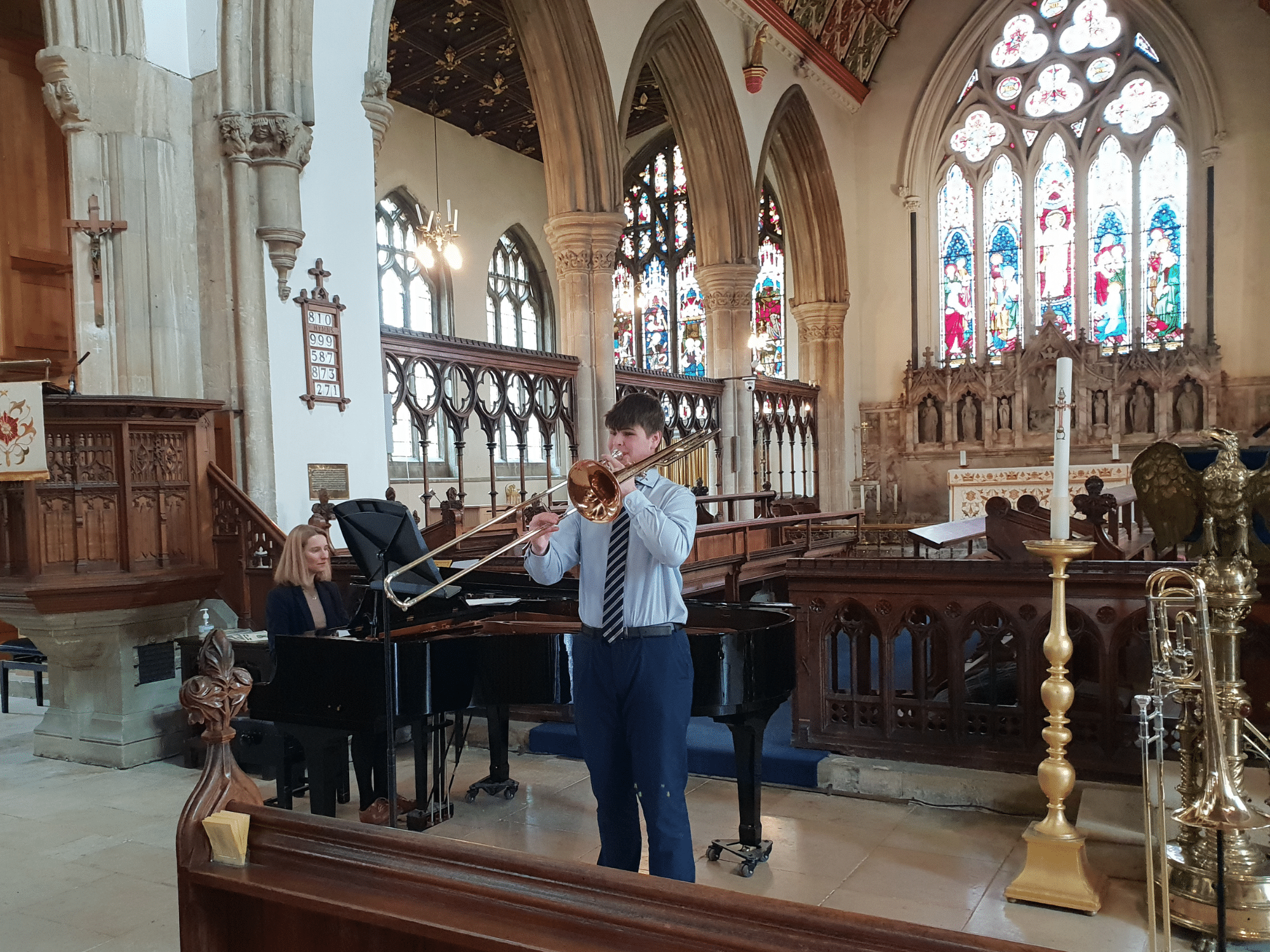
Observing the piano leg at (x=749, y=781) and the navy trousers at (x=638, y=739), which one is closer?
the navy trousers at (x=638, y=739)

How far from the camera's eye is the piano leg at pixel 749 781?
11.1 feet

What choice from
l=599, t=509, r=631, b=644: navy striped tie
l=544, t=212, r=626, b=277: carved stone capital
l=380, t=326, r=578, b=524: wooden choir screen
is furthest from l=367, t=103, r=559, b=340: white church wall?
l=599, t=509, r=631, b=644: navy striped tie

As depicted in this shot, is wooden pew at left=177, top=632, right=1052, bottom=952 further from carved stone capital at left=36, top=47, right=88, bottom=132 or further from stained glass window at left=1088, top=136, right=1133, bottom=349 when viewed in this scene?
stained glass window at left=1088, top=136, right=1133, bottom=349

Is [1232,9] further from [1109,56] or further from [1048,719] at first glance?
[1048,719]

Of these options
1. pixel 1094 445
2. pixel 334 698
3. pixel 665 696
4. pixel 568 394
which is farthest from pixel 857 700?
pixel 1094 445

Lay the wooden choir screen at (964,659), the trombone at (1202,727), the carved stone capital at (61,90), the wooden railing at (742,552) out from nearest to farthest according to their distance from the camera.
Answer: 1. the trombone at (1202,727)
2. the wooden choir screen at (964,659)
3. the carved stone capital at (61,90)
4. the wooden railing at (742,552)

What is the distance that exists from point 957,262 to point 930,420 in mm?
2496

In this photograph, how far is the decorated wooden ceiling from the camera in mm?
12195

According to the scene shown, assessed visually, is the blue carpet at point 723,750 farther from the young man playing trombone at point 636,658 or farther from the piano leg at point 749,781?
the young man playing trombone at point 636,658

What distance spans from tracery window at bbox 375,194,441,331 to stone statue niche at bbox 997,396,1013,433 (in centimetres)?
869

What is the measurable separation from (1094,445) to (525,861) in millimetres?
13795

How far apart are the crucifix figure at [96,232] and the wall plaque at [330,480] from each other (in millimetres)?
1551

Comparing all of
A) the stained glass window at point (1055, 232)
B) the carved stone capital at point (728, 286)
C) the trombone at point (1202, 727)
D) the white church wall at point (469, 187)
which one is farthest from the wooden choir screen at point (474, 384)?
the stained glass window at point (1055, 232)

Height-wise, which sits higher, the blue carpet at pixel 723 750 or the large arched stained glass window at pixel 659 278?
the large arched stained glass window at pixel 659 278
